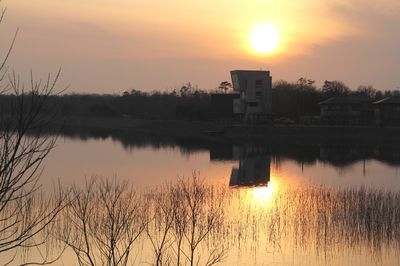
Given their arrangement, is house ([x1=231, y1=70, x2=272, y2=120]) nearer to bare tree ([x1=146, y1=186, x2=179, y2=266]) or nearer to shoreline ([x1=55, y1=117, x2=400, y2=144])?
shoreline ([x1=55, y1=117, x2=400, y2=144])

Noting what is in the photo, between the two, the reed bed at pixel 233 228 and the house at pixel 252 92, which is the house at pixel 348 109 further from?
the reed bed at pixel 233 228

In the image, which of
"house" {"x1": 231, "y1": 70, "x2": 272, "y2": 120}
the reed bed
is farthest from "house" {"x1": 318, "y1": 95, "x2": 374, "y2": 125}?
the reed bed

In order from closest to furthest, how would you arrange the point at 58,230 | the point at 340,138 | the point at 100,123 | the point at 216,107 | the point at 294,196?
the point at 58,230, the point at 294,196, the point at 340,138, the point at 216,107, the point at 100,123

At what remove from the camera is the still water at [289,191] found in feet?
44.9

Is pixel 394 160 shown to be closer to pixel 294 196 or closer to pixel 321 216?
pixel 294 196

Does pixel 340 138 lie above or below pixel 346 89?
below

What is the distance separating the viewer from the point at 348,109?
65500 mm

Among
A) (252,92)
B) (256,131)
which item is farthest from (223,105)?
(256,131)

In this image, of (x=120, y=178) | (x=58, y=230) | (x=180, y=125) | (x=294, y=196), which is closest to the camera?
(x=58, y=230)

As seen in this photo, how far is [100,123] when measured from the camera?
95750 mm

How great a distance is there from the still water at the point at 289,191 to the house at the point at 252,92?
27518 millimetres

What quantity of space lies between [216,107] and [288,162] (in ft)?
143

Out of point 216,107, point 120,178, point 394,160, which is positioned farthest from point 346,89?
point 120,178

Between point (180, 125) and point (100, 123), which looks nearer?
point (180, 125)
